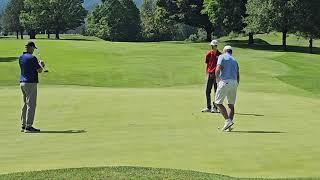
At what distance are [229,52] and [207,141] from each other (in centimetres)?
350

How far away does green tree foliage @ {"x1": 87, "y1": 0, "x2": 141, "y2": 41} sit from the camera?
131750 millimetres

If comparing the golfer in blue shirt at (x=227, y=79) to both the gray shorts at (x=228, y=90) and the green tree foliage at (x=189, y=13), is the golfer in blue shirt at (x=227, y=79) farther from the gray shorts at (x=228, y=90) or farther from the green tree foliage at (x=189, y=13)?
the green tree foliage at (x=189, y=13)

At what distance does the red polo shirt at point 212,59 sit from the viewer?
1970 cm

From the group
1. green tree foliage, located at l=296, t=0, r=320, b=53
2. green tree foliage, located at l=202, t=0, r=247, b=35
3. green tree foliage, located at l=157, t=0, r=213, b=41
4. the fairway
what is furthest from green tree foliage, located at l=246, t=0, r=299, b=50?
the fairway

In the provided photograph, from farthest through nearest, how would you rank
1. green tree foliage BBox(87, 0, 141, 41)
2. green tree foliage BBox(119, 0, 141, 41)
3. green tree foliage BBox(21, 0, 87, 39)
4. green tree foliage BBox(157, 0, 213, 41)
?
green tree foliage BBox(119, 0, 141, 41) < green tree foliage BBox(87, 0, 141, 41) < green tree foliage BBox(21, 0, 87, 39) < green tree foliage BBox(157, 0, 213, 41)

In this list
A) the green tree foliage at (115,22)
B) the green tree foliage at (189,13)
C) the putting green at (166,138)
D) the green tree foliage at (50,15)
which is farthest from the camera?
the green tree foliage at (115,22)

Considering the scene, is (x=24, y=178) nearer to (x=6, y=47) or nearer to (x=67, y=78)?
(x=67, y=78)

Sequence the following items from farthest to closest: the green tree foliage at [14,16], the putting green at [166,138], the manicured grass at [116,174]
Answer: the green tree foliage at [14,16] < the putting green at [166,138] < the manicured grass at [116,174]

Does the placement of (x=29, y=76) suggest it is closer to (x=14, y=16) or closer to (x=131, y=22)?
(x=131, y=22)

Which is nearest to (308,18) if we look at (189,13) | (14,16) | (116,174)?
(189,13)

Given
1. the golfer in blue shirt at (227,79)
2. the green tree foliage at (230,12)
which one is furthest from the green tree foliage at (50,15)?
the golfer in blue shirt at (227,79)

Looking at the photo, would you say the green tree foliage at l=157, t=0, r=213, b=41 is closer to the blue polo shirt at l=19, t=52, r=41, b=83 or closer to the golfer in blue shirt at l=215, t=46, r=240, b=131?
the golfer in blue shirt at l=215, t=46, r=240, b=131

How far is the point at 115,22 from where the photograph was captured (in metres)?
132

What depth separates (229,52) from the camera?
16312mm
